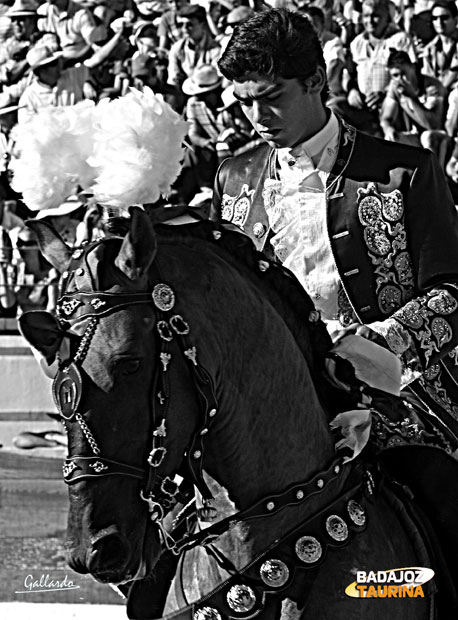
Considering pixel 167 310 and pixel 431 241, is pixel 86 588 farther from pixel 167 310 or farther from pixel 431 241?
pixel 167 310

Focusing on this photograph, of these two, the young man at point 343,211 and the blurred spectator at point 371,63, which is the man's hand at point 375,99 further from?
the young man at point 343,211

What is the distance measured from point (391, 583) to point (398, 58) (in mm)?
6721

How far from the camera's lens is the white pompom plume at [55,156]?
7.55 feet

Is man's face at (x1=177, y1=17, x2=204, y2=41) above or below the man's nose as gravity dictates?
below

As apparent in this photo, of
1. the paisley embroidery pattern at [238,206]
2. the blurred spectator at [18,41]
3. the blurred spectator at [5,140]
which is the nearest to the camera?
the paisley embroidery pattern at [238,206]

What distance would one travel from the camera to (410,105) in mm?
8562

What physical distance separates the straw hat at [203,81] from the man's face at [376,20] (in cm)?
118

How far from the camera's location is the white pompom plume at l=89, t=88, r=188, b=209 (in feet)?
7.35

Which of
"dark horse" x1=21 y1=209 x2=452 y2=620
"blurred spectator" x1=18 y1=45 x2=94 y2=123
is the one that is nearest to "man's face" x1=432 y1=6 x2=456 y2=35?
"blurred spectator" x1=18 y1=45 x2=94 y2=123

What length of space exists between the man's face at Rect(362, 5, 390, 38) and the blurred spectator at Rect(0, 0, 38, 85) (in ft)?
10.4

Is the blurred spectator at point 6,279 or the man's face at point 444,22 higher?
the man's face at point 444,22

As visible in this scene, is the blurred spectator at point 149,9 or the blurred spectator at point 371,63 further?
the blurred spectator at point 149,9

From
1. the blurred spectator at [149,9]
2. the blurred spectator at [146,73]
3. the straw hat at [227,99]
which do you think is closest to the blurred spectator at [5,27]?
the blurred spectator at [149,9]

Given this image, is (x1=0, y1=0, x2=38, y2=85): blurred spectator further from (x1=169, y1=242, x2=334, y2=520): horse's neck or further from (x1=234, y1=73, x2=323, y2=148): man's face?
(x1=169, y1=242, x2=334, y2=520): horse's neck
